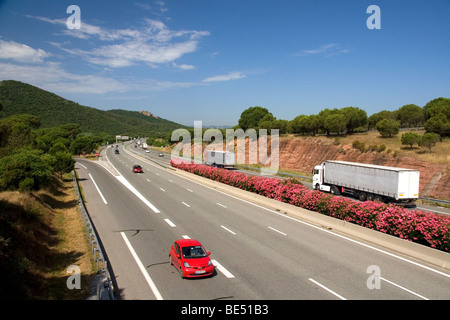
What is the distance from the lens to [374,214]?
1803cm

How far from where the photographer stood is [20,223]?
54.1 ft

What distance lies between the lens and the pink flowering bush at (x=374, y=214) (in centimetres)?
1491

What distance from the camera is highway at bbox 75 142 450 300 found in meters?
11.1

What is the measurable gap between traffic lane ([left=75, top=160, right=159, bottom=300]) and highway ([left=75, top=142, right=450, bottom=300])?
43 mm

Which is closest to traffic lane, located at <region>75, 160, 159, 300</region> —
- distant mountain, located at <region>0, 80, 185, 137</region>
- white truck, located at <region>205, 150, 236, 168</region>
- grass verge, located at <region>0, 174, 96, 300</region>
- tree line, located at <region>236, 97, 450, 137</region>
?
grass verge, located at <region>0, 174, 96, 300</region>

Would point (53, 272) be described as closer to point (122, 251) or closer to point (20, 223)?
point (122, 251)

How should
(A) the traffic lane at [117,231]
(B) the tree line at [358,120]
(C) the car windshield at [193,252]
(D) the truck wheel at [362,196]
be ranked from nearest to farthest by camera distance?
(A) the traffic lane at [117,231], (C) the car windshield at [193,252], (D) the truck wheel at [362,196], (B) the tree line at [358,120]

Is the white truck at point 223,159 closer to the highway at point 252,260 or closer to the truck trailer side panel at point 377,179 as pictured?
the truck trailer side panel at point 377,179

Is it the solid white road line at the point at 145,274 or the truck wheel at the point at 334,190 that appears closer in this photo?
the solid white road line at the point at 145,274

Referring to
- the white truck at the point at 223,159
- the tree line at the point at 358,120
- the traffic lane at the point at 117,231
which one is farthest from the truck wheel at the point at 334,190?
the tree line at the point at 358,120

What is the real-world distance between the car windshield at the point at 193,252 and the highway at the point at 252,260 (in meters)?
0.86

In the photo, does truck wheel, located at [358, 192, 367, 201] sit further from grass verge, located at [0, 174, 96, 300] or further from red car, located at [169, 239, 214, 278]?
grass verge, located at [0, 174, 96, 300]

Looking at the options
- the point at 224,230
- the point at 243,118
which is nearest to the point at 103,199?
the point at 224,230

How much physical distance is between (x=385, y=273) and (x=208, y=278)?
718 centimetres
